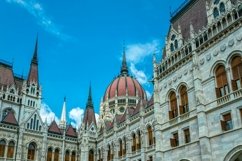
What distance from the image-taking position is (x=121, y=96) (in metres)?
70.6

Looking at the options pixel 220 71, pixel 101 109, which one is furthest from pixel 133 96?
pixel 220 71

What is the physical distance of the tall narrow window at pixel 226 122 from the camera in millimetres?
23156

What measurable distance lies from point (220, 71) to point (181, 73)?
499 centimetres

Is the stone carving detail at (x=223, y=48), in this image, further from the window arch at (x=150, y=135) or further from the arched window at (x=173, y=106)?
the window arch at (x=150, y=135)

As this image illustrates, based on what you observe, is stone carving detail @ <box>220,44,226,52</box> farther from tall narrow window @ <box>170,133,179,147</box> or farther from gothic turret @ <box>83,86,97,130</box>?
gothic turret @ <box>83,86,97,130</box>

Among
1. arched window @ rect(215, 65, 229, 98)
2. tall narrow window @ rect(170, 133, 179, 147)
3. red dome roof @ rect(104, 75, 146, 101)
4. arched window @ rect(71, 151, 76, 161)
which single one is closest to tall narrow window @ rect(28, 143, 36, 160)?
arched window @ rect(71, 151, 76, 161)

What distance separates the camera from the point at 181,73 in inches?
1165

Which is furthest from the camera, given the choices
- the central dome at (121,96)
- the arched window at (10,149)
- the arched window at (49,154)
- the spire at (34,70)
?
the central dome at (121,96)

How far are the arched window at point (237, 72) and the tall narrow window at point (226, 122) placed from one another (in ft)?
7.68

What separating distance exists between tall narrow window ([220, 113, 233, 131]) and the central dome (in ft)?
143

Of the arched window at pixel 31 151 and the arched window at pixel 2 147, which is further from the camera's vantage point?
the arched window at pixel 31 151

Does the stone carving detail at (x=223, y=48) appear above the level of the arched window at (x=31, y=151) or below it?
above

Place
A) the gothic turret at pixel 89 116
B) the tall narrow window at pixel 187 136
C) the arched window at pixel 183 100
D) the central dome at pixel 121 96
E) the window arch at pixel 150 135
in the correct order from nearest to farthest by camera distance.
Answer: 1. the tall narrow window at pixel 187 136
2. the arched window at pixel 183 100
3. the window arch at pixel 150 135
4. the gothic turret at pixel 89 116
5. the central dome at pixel 121 96

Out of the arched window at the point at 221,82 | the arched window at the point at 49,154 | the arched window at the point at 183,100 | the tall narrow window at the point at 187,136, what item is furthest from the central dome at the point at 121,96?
the arched window at the point at 221,82
